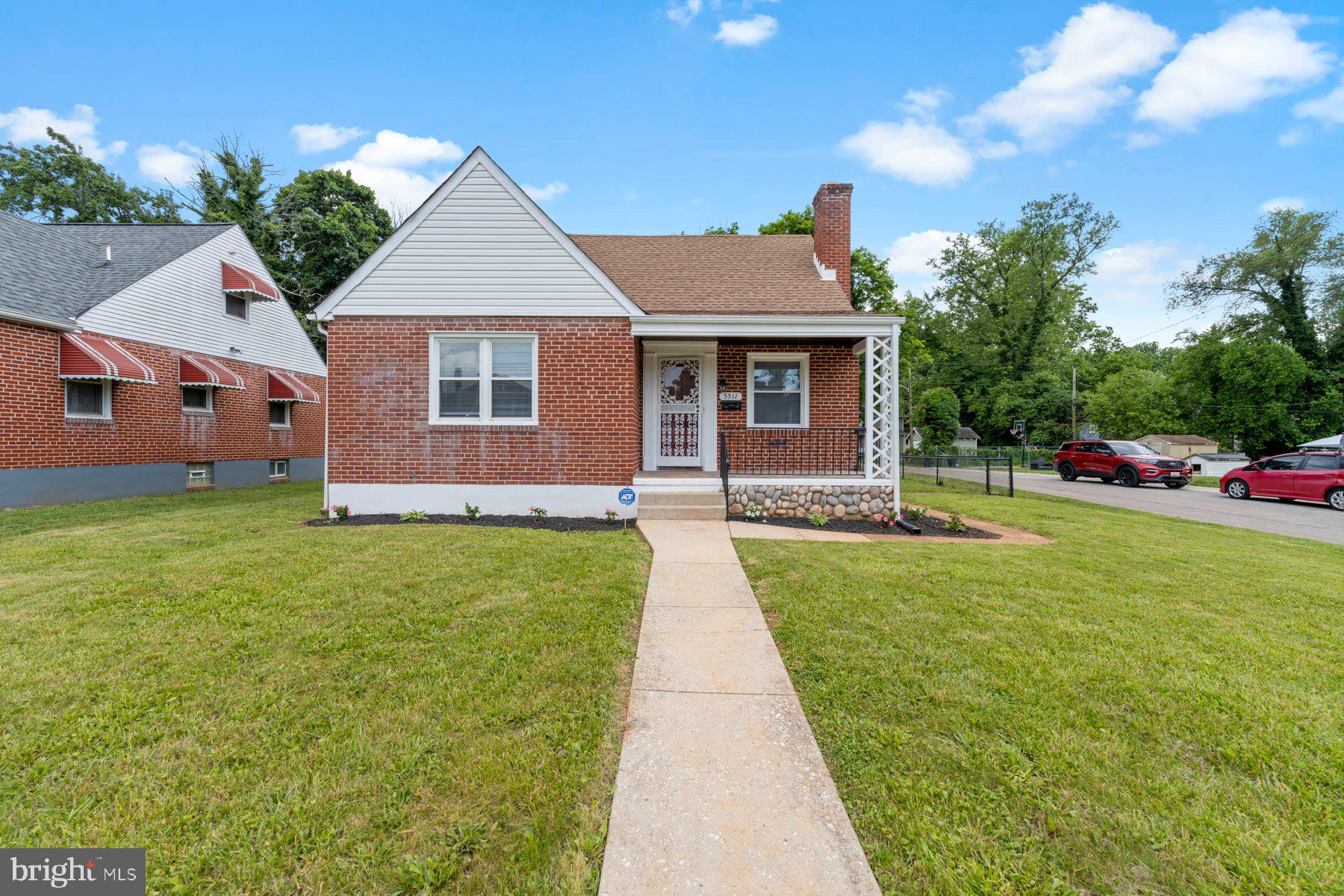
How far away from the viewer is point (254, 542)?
6.54m

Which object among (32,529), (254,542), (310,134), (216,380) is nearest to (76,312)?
(216,380)

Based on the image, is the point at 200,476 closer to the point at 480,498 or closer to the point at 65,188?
the point at 480,498

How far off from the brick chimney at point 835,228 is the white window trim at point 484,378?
663cm

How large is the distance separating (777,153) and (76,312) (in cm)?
1787

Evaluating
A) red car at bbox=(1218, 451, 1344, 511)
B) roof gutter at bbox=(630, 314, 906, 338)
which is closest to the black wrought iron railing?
roof gutter at bbox=(630, 314, 906, 338)

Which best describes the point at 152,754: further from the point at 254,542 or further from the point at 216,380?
the point at 216,380

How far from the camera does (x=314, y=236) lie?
74.8 ft

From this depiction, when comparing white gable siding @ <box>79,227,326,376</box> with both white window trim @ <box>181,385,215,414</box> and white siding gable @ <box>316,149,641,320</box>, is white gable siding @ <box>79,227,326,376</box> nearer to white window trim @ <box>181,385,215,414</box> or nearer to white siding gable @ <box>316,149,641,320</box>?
white window trim @ <box>181,385,215,414</box>

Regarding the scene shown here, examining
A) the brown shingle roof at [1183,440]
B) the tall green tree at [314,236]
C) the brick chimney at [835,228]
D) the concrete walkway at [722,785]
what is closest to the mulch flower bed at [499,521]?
the concrete walkway at [722,785]

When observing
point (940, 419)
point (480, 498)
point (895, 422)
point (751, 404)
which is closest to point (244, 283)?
point (480, 498)

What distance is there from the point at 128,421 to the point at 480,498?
33.0 ft

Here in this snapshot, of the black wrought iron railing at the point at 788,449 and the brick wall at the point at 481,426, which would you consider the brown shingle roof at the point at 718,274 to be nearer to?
the brick wall at the point at 481,426

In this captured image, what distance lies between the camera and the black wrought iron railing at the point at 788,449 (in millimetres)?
10312

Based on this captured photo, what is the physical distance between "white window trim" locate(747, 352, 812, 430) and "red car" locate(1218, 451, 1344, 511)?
14.7 metres
